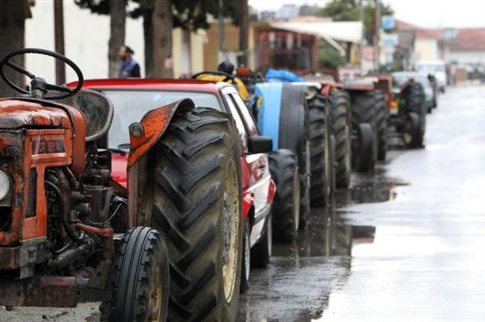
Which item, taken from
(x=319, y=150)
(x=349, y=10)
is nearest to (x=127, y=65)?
(x=319, y=150)

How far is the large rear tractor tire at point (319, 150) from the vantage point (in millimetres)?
16859

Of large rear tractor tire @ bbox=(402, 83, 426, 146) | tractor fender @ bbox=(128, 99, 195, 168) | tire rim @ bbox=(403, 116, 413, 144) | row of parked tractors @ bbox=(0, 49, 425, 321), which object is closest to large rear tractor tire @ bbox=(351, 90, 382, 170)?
tire rim @ bbox=(403, 116, 413, 144)

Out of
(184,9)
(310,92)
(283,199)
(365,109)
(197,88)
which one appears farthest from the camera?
(184,9)

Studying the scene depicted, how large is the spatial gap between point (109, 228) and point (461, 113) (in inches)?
1733

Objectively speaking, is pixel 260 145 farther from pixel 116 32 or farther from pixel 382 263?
pixel 116 32

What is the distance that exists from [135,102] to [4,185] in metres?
4.02

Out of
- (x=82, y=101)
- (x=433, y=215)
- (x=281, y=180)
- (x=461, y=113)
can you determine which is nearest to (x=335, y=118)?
(x=433, y=215)

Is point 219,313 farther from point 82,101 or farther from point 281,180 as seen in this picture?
point 281,180

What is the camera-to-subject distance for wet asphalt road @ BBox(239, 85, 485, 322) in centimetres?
962

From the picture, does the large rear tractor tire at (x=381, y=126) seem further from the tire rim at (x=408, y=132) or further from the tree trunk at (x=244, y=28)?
the tree trunk at (x=244, y=28)

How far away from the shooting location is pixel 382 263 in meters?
12.0

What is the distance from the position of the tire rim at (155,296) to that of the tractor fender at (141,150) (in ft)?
2.28

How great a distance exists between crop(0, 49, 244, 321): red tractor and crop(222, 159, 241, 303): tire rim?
1cm

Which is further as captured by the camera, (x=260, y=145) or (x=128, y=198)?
(x=260, y=145)
